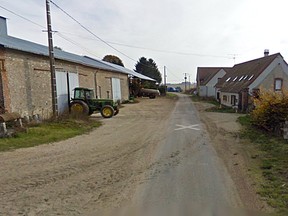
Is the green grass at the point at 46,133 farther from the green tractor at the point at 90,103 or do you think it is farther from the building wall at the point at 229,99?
the building wall at the point at 229,99

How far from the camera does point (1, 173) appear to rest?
19.9 ft

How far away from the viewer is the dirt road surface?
4.48 m

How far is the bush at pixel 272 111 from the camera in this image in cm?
1099

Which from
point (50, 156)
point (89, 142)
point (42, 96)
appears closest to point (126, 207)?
point (50, 156)

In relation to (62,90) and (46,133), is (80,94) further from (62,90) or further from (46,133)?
(46,133)

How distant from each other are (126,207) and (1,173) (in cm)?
361

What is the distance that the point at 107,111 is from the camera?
18.0 meters

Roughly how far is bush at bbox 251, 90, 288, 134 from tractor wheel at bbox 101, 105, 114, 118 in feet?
32.2

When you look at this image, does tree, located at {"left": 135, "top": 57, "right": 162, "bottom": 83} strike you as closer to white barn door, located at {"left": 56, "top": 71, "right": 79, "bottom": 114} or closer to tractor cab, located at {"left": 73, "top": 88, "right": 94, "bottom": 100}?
white barn door, located at {"left": 56, "top": 71, "right": 79, "bottom": 114}

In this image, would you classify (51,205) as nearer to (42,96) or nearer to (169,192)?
(169,192)

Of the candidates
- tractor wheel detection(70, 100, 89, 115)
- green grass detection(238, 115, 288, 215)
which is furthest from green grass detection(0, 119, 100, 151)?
green grass detection(238, 115, 288, 215)

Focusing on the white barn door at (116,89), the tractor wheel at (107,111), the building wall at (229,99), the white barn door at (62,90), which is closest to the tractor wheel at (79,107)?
the white barn door at (62,90)

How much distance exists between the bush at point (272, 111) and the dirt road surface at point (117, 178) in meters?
3.14

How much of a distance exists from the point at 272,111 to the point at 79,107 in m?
11.9
